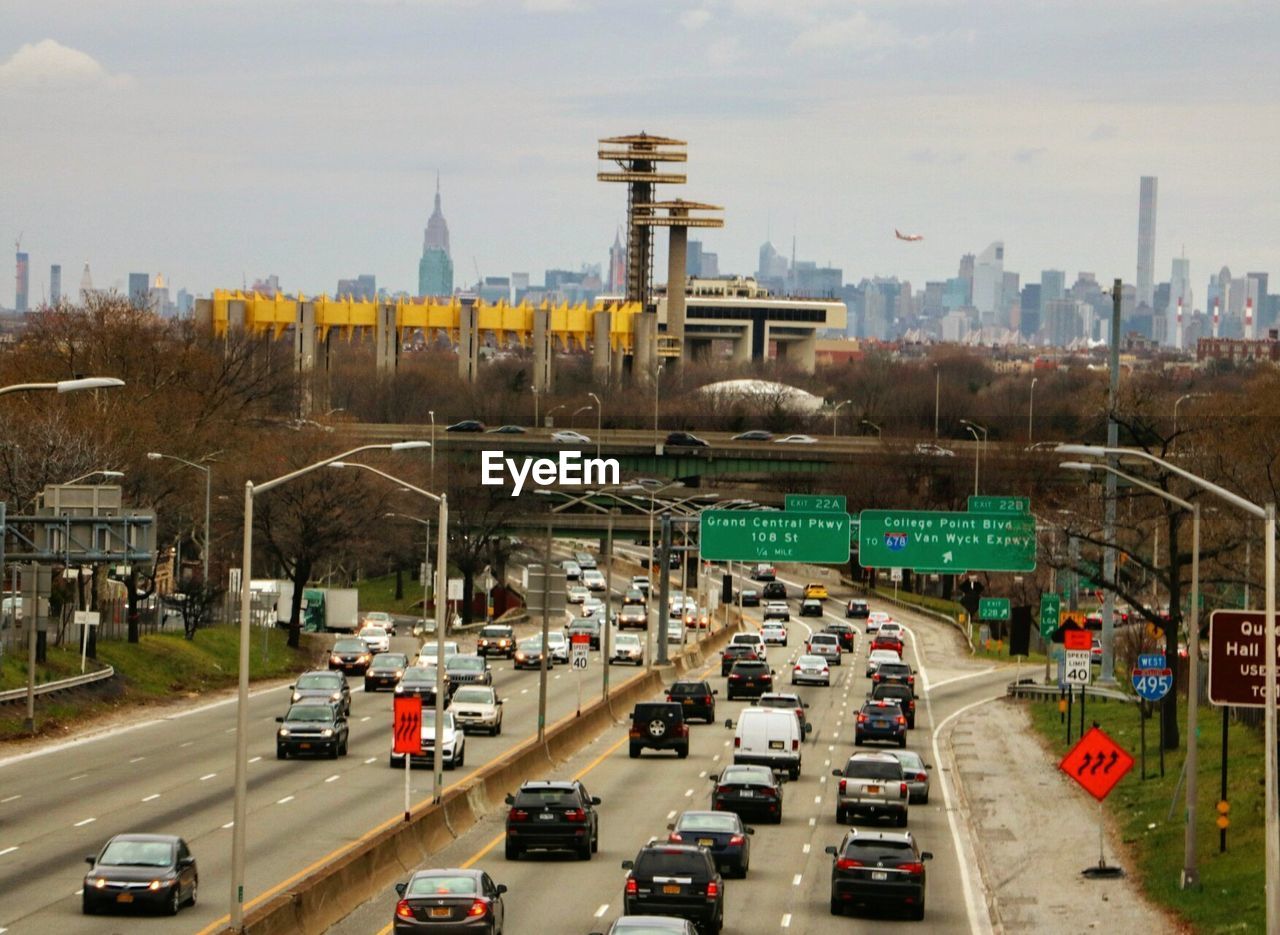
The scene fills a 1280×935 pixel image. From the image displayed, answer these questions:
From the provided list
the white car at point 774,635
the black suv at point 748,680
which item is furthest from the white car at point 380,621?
the black suv at point 748,680

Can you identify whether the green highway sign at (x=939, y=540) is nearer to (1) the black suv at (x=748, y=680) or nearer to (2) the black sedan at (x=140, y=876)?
(1) the black suv at (x=748, y=680)

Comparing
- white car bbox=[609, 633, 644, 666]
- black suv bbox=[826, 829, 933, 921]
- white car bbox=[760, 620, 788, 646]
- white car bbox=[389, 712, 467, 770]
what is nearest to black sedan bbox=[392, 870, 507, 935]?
black suv bbox=[826, 829, 933, 921]

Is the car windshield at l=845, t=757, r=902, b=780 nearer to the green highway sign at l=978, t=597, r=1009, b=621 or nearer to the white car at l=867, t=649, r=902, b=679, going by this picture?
the white car at l=867, t=649, r=902, b=679

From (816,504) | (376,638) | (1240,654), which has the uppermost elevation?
(1240,654)

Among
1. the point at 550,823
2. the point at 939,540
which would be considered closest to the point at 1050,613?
the point at 939,540

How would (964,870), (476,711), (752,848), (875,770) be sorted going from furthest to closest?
(476,711)
(875,770)
(752,848)
(964,870)

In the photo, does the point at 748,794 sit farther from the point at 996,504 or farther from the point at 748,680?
the point at 996,504
